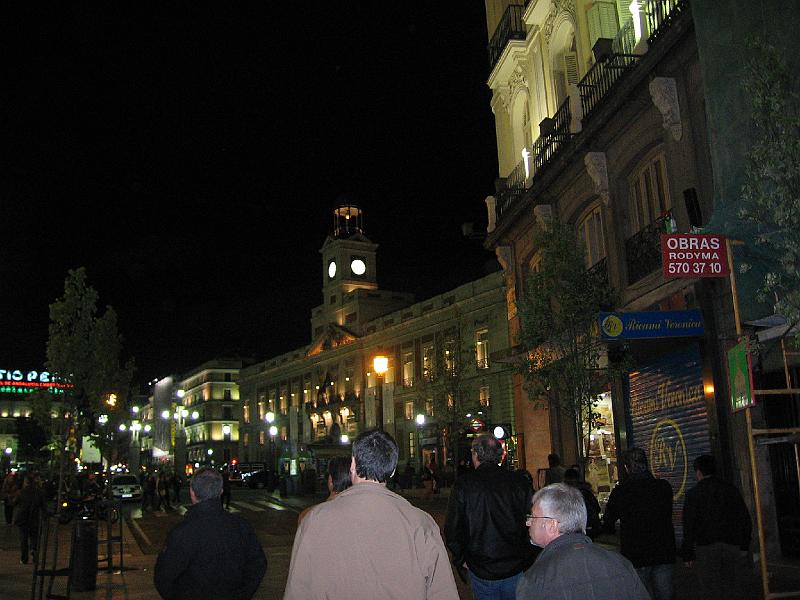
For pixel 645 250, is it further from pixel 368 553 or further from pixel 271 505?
pixel 271 505

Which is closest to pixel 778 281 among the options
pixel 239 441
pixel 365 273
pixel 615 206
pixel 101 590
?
pixel 615 206

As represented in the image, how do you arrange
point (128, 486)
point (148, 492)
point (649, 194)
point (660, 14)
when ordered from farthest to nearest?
point (128, 486) → point (148, 492) → point (649, 194) → point (660, 14)

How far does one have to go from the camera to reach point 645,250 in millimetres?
15781

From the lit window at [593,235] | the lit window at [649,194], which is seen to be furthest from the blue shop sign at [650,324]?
the lit window at [593,235]

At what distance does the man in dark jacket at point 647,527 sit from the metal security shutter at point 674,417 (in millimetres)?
7305

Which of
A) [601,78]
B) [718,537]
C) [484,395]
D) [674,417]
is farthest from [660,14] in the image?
[484,395]

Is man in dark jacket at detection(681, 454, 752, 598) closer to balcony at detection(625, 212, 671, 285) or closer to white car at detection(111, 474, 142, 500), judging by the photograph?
balcony at detection(625, 212, 671, 285)

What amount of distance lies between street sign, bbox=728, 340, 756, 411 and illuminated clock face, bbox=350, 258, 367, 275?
67016mm

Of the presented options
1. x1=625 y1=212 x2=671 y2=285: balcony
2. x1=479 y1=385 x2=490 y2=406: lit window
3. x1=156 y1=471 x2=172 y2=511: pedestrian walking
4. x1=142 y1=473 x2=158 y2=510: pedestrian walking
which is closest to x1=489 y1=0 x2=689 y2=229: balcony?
x1=625 y1=212 x2=671 y2=285: balcony

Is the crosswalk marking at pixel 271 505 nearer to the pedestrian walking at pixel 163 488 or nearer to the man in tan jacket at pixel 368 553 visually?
the pedestrian walking at pixel 163 488

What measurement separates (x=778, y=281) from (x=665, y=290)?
636 cm

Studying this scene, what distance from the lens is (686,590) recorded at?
1020 cm

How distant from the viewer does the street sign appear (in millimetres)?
7695

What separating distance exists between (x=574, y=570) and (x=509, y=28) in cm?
2307
